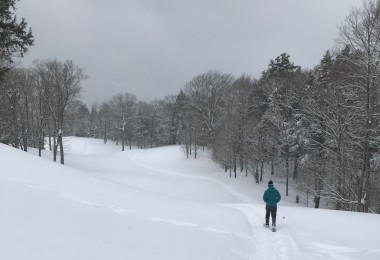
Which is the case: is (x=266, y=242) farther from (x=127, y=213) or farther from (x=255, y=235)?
(x=127, y=213)

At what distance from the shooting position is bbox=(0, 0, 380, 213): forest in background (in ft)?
67.5

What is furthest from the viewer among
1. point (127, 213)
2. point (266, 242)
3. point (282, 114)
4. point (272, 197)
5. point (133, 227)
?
point (282, 114)

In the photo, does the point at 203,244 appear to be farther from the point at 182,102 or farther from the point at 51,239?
the point at 182,102

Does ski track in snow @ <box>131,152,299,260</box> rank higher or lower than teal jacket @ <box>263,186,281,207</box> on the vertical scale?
lower

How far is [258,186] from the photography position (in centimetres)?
4250

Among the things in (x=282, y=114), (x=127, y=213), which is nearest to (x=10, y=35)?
(x=127, y=213)

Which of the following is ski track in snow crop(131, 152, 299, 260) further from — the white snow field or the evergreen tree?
the evergreen tree

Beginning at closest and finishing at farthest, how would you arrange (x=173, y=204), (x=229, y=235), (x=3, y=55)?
(x=229, y=235) < (x=173, y=204) < (x=3, y=55)

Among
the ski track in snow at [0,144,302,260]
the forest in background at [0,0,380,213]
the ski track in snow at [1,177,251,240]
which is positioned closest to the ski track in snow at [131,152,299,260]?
the ski track in snow at [0,144,302,260]

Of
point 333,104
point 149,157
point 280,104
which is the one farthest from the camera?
point 149,157

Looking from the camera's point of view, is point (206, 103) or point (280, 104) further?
point (206, 103)

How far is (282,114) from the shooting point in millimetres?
43844

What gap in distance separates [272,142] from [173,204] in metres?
30.2

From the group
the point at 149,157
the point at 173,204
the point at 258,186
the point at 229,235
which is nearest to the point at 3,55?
the point at 173,204
